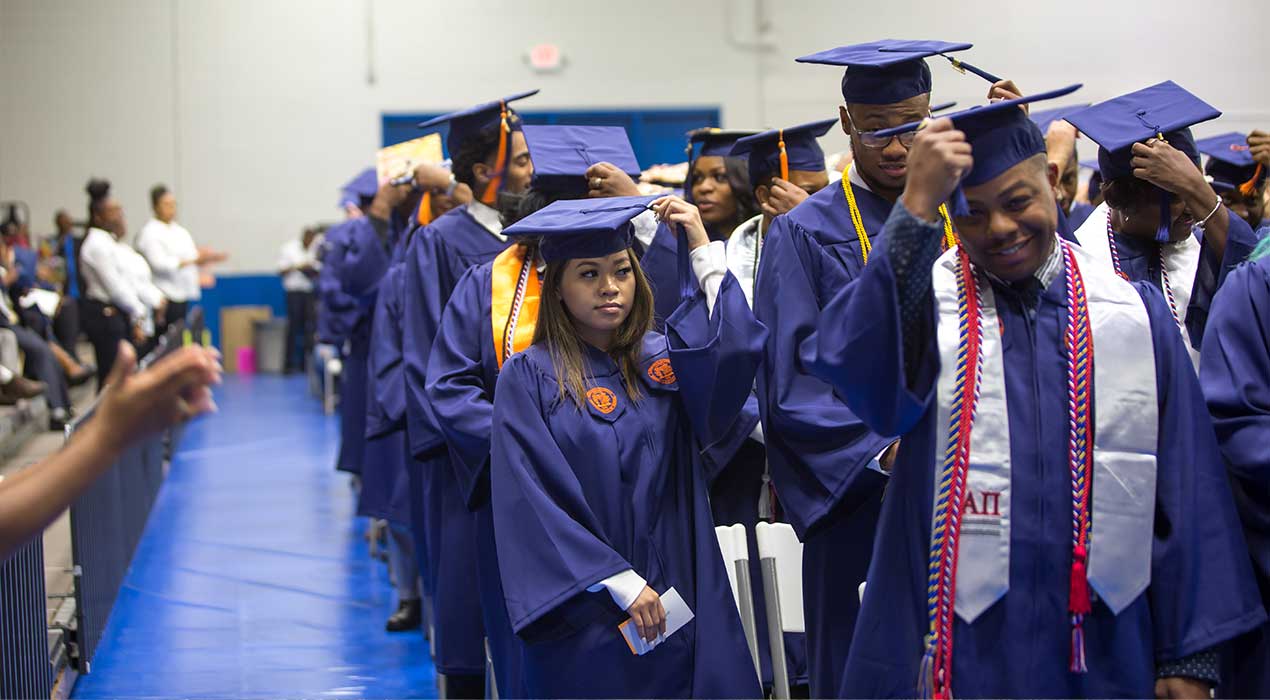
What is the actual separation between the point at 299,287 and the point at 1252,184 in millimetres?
15775

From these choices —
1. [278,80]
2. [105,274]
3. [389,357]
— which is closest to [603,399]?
[389,357]

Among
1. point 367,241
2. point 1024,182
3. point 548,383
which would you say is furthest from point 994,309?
point 367,241

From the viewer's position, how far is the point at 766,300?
133 inches

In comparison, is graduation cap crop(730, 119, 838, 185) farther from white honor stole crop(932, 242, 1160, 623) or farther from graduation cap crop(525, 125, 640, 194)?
white honor stole crop(932, 242, 1160, 623)

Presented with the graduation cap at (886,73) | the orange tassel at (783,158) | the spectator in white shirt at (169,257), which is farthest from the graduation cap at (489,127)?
the spectator in white shirt at (169,257)

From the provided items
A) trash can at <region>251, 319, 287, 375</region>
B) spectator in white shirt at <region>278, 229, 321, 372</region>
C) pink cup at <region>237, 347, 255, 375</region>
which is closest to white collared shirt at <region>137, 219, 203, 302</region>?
spectator in white shirt at <region>278, 229, 321, 372</region>

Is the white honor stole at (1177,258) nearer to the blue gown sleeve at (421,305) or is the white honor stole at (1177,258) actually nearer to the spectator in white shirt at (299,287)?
the blue gown sleeve at (421,305)

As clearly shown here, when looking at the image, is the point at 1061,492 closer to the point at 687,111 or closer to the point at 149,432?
the point at 149,432

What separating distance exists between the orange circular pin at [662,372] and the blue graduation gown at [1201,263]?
3.97 ft

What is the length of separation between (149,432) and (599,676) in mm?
1481

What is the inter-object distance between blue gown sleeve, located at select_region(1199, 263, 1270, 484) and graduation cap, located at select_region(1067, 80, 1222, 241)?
0.74 metres

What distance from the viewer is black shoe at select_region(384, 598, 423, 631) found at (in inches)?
261

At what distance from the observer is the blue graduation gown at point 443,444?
4641 mm

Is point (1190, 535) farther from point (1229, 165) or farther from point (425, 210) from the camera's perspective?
point (425, 210)
